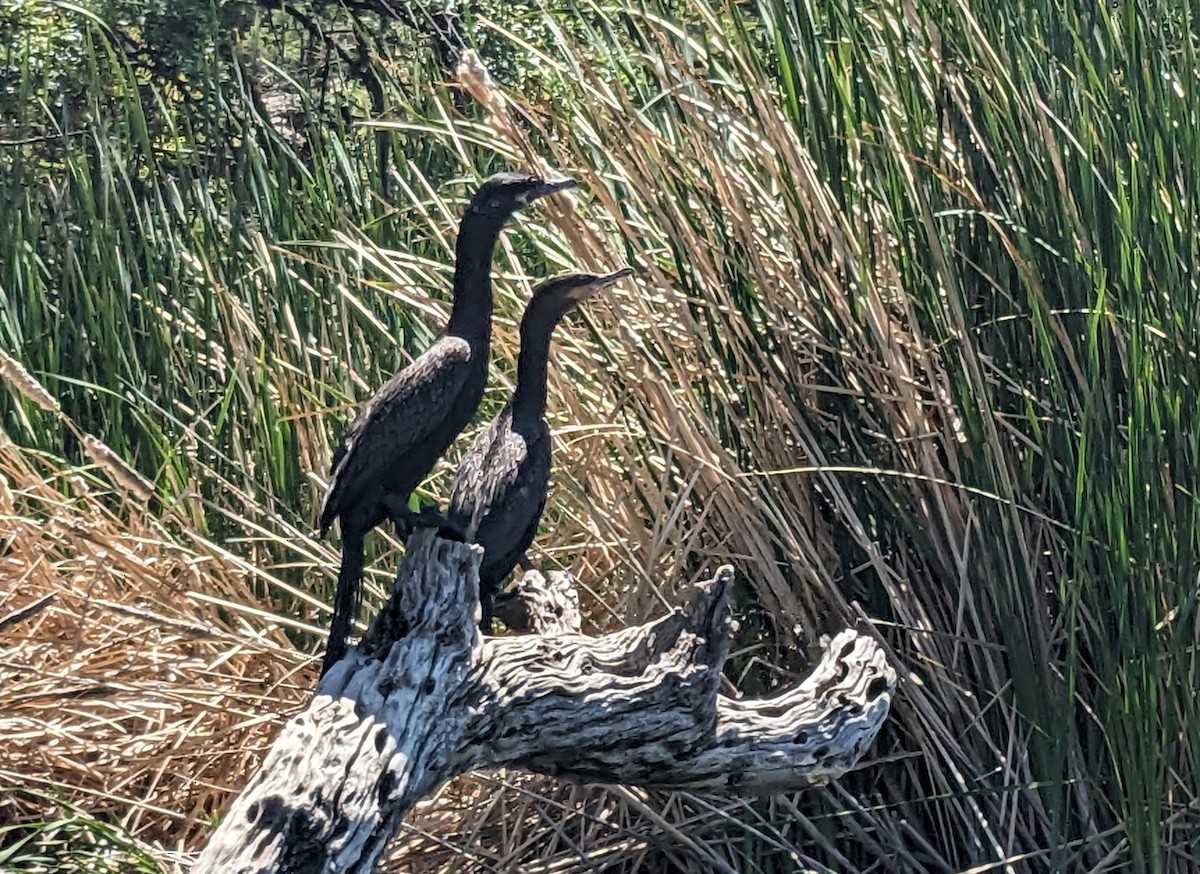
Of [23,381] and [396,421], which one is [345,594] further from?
[23,381]

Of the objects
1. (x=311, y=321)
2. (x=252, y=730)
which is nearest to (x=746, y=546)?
(x=252, y=730)

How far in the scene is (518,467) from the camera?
2.46m

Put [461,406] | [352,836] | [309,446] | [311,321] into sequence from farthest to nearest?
1. [311,321]
2. [309,446]
3. [461,406]
4. [352,836]

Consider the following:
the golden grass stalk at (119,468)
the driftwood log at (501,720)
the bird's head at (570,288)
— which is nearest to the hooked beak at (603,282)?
the bird's head at (570,288)

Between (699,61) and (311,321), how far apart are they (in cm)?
107

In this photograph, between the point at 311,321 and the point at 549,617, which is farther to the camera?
the point at 311,321

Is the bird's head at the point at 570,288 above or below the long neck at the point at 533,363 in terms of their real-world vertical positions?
above

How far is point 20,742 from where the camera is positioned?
2779mm

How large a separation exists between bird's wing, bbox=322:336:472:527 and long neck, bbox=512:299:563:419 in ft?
0.75

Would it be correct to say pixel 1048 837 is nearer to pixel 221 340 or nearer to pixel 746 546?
pixel 746 546

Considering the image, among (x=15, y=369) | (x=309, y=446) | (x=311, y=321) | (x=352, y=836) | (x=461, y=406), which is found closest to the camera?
(x=352, y=836)

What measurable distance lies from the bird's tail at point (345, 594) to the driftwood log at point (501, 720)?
41cm

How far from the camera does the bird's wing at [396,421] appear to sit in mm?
2254

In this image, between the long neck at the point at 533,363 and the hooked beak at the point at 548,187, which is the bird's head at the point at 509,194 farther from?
the long neck at the point at 533,363
